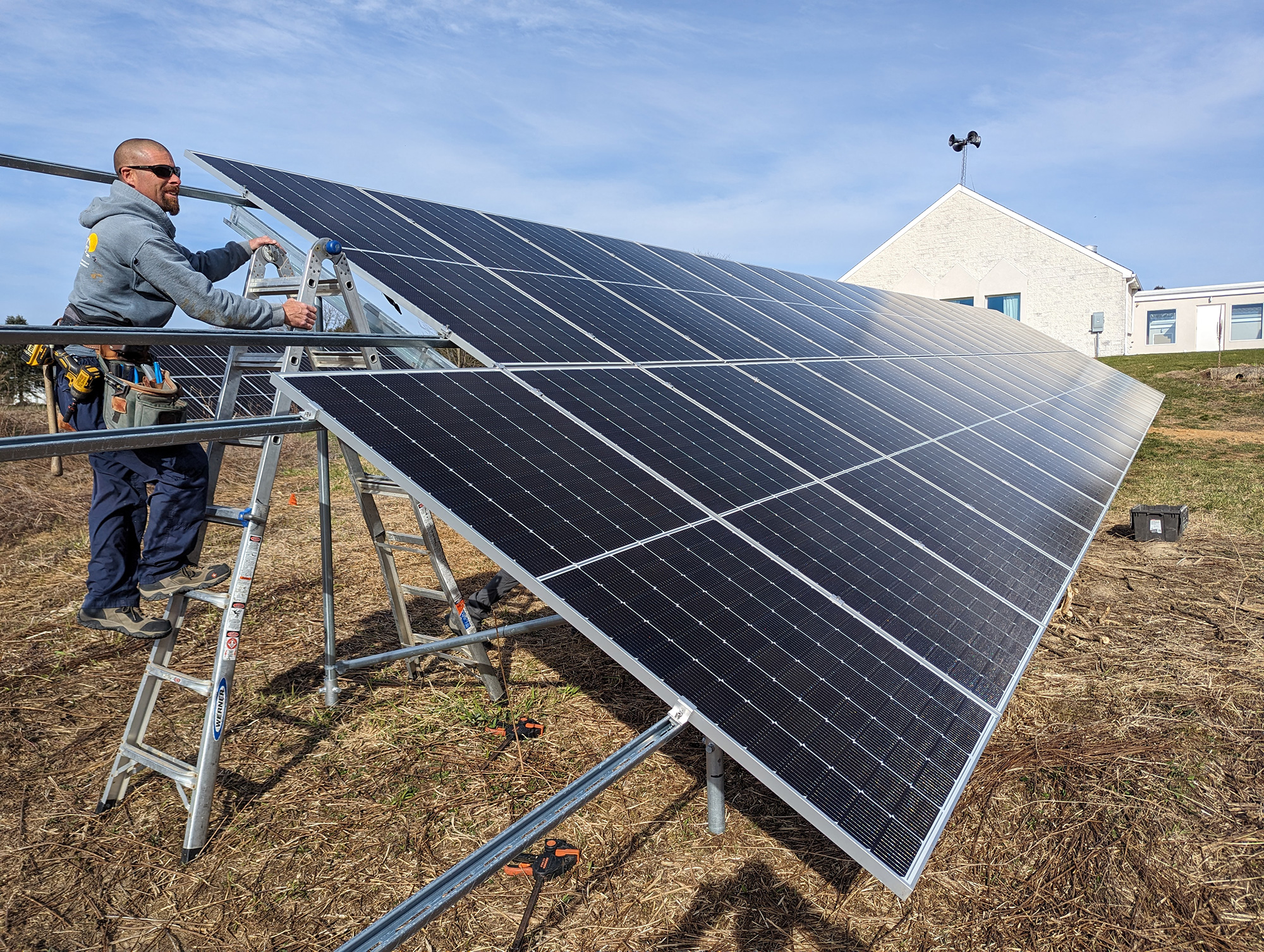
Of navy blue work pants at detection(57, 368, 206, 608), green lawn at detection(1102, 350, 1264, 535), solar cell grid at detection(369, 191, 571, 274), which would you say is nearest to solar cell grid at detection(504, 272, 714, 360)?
solar cell grid at detection(369, 191, 571, 274)

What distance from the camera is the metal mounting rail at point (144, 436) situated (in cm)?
325

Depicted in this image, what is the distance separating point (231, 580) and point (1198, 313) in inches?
2245

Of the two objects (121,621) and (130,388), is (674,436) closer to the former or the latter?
(130,388)

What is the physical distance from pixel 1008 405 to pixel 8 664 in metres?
12.9

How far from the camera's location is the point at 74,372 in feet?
15.7

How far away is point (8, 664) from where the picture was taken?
743 cm

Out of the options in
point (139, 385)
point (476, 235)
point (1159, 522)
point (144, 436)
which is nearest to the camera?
point (144, 436)

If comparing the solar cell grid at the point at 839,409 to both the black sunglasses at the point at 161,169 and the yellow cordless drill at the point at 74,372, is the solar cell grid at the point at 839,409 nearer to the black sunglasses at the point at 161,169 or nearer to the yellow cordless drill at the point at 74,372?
the black sunglasses at the point at 161,169

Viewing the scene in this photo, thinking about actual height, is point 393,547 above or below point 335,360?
below

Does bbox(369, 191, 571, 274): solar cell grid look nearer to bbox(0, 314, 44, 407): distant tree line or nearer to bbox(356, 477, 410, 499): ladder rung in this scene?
bbox(356, 477, 410, 499): ladder rung

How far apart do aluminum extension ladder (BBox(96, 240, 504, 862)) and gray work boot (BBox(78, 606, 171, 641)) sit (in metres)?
0.11

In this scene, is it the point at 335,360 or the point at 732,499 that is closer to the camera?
the point at 732,499

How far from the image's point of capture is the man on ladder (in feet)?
15.4

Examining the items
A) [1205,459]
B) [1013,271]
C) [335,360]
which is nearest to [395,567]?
[335,360]
